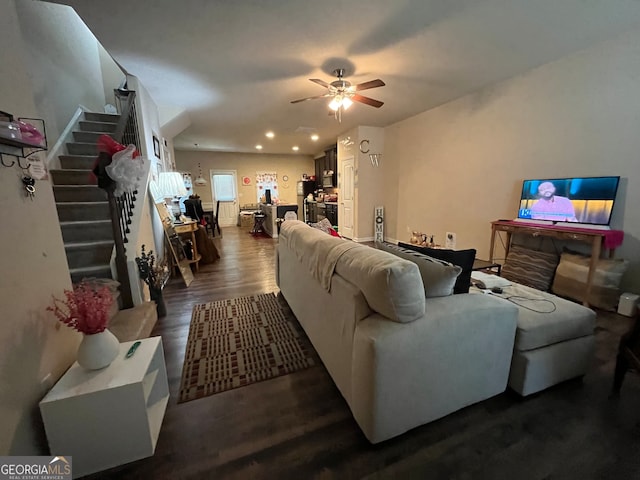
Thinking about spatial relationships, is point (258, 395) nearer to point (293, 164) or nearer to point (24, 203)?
point (24, 203)

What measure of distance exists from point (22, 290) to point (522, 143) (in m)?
4.64

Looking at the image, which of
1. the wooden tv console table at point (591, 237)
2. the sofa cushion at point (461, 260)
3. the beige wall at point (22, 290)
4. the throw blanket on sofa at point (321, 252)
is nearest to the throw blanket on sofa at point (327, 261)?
the throw blanket on sofa at point (321, 252)

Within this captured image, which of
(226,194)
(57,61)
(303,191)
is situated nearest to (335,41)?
(57,61)

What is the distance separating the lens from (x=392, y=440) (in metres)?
1.27

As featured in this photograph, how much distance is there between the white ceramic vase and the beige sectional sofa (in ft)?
3.74

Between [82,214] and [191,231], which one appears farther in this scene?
[191,231]

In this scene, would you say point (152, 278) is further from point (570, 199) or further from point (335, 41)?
point (570, 199)

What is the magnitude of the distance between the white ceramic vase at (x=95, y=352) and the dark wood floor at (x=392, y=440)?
1.55 ft

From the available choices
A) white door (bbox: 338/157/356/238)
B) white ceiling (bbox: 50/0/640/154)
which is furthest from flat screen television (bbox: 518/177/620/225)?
white door (bbox: 338/157/356/238)

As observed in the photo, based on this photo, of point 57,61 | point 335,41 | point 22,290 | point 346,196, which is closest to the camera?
point 22,290

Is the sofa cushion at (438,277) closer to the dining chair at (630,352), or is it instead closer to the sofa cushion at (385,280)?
the sofa cushion at (385,280)

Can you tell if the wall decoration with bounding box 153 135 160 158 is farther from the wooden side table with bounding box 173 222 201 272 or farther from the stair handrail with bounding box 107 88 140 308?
the wooden side table with bounding box 173 222 201 272

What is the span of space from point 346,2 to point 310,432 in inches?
113

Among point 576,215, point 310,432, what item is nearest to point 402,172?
point 576,215
